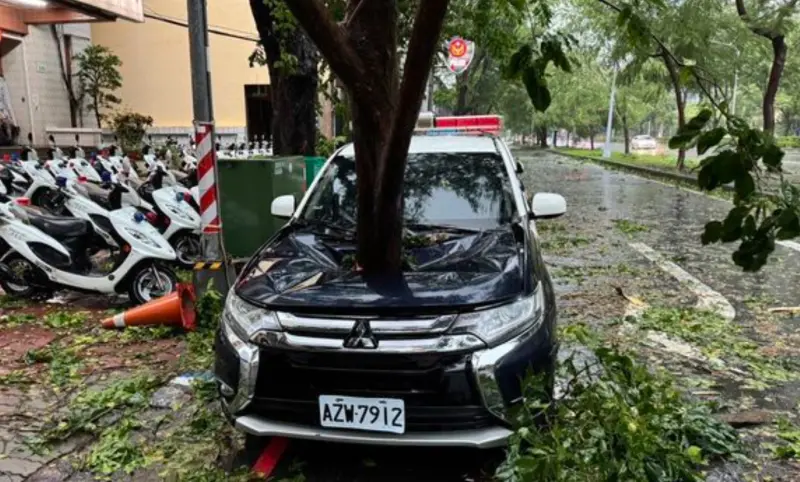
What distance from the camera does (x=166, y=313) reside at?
5.42 m

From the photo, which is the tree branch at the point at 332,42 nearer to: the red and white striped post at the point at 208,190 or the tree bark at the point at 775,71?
the red and white striped post at the point at 208,190

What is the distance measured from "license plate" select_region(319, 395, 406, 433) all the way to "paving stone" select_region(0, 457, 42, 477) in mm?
1659

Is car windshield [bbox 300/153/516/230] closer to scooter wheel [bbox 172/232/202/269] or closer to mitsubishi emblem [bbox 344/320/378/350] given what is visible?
mitsubishi emblem [bbox 344/320/378/350]

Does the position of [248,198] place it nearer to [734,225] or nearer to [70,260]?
[70,260]

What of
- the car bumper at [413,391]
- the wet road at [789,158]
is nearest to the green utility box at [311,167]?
the wet road at [789,158]

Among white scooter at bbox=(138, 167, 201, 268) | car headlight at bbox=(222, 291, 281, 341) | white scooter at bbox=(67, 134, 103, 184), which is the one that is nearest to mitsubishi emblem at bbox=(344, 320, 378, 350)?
car headlight at bbox=(222, 291, 281, 341)

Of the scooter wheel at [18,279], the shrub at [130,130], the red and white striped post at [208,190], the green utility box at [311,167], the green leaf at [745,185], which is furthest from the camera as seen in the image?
the shrub at [130,130]

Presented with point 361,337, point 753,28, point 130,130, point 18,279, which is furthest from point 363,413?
point 130,130

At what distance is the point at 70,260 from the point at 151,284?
80 cm

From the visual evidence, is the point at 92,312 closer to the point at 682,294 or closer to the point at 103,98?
the point at 682,294

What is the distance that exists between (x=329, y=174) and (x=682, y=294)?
12.8 ft

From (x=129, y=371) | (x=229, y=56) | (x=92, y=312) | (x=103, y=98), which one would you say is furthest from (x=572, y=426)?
(x=229, y=56)

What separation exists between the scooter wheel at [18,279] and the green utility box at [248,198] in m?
1.99

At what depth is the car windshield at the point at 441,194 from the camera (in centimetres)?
418
